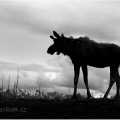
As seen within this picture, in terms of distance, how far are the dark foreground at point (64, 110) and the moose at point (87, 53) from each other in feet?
9.25

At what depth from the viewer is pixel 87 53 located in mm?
17672

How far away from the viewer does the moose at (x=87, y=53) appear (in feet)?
57.8

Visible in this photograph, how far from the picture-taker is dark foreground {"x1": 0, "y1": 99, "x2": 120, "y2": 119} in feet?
41.7

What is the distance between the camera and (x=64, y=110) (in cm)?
1352

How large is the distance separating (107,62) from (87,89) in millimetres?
2036

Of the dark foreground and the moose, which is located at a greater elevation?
the moose

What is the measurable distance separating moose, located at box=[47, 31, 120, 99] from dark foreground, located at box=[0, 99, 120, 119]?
2.82 m

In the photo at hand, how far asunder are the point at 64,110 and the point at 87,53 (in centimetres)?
510

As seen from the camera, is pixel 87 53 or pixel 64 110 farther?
pixel 87 53

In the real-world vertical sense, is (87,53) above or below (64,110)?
above

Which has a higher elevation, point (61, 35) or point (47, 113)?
point (61, 35)

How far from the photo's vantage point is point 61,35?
59.6ft

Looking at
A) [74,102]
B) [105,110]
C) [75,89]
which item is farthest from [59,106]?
[75,89]

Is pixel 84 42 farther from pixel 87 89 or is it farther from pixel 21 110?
pixel 21 110
